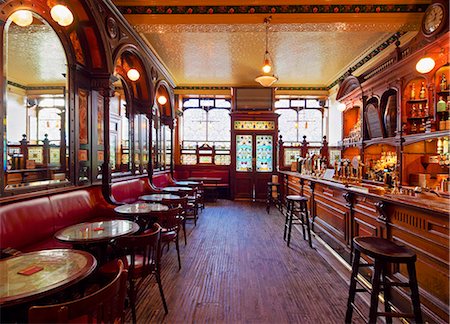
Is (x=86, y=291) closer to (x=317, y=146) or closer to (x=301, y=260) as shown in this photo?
(x=301, y=260)

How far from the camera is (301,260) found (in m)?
3.63

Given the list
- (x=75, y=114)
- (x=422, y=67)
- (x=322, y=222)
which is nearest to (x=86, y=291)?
(x=75, y=114)

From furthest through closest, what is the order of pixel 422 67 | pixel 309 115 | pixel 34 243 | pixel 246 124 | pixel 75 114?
pixel 309 115 → pixel 246 124 → pixel 422 67 → pixel 75 114 → pixel 34 243

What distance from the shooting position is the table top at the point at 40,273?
1.30 meters

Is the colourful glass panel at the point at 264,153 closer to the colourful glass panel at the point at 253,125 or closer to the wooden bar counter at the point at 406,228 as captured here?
the colourful glass panel at the point at 253,125

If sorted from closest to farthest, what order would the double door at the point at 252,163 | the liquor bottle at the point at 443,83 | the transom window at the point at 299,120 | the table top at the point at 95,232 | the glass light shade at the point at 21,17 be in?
the table top at the point at 95,232, the glass light shade at the point at 21,17, the liquor bottle at the point at 443,83, the double door at the point at 252,163, the transom window at the point at 299,120

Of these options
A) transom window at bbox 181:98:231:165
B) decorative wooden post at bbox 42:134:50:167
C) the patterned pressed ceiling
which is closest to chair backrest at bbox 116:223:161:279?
decorative wooden post at bbox 42:134:50:167

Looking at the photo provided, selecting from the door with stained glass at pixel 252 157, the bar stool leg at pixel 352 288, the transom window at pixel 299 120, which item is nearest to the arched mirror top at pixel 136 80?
the door with stained glass at pixel 252 157

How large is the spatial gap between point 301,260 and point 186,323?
2011 millimetres

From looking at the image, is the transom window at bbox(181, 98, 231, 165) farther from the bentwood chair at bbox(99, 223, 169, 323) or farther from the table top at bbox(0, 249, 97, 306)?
the table top at bbox(0, 249, 97, 306)

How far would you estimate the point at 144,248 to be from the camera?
2.12 metres

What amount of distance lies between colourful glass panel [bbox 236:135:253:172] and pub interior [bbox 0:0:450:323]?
110 cm

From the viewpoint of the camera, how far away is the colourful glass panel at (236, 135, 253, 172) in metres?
8.95

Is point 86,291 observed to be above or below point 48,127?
below
